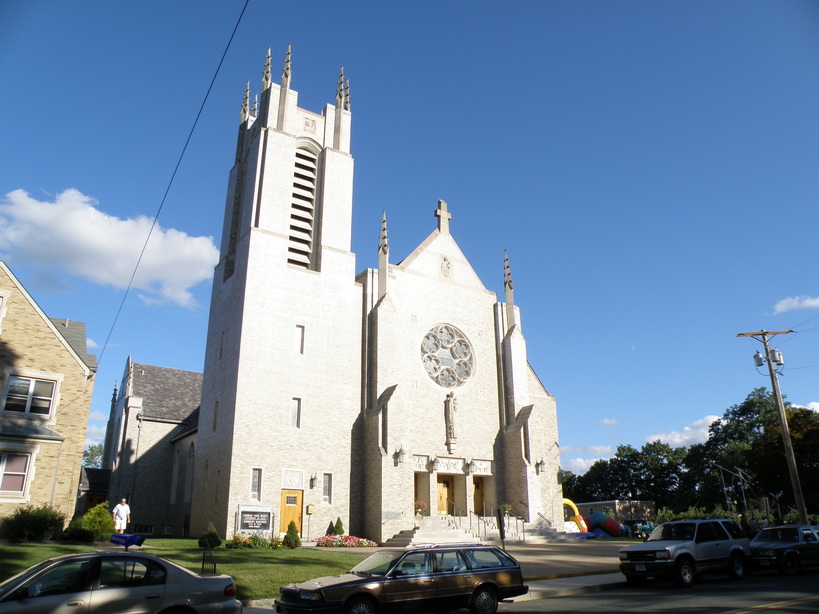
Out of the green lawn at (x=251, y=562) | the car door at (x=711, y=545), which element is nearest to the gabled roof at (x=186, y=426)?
the green lawn at (x=251, y=562)

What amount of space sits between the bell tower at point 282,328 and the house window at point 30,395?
7239 millimetres

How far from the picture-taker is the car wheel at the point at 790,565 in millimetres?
17891

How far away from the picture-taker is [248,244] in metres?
29.8

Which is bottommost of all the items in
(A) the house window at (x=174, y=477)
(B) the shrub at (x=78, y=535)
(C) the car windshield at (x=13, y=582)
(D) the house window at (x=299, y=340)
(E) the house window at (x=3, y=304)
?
(C) the car windshield at (x=13, y=582)

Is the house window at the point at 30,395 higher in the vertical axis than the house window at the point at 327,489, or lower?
higher

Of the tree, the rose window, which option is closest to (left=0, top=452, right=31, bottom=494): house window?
the rose window

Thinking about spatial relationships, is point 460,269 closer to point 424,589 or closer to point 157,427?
point 157,427

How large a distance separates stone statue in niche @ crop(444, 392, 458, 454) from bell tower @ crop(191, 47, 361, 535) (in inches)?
206

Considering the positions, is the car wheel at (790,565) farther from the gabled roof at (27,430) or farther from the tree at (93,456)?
the tree at (93,456)

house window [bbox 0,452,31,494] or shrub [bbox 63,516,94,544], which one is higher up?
house window [bbox 0,452,31,494]

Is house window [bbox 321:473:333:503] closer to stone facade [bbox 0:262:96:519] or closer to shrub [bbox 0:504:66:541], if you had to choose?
stone facade [bbox 0:262:96:519]

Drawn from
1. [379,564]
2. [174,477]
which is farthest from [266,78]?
[379,564]

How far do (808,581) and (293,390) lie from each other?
2063 centimetres

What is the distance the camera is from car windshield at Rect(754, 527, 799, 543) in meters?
18.6
